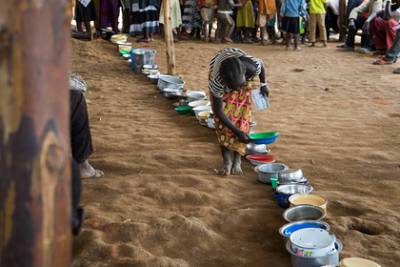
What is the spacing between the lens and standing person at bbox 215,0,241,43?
11.7 meters

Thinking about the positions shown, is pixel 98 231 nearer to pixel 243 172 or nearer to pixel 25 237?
pixel 243 172

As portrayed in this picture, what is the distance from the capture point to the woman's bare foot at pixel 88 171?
3.89 m

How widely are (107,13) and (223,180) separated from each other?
7.85 m

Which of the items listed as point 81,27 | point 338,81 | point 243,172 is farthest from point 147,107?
point 81,27

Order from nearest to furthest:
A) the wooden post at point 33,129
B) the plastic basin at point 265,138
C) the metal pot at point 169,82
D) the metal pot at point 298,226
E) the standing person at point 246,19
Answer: the wooden post at point 33,129 < the metal pot at point 298,226 < the plastic basin at point 265,138 < the metal pot at point 169,82 < the standing person at point 246,19

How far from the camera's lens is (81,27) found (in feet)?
37.8

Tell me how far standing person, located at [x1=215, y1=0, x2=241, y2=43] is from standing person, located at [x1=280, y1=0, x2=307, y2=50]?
4.23 ft

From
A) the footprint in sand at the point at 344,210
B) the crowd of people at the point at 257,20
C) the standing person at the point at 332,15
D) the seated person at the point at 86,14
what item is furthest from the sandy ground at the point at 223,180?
the standing person at the point at 332,15

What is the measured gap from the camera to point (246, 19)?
1197cm

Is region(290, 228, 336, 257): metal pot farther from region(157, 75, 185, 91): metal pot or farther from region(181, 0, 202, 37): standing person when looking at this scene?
region(181, 0, 202, 37): standing person

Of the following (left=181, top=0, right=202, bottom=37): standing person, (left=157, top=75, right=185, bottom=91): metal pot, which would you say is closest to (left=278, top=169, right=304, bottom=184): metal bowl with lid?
(left=157, top=75, right=185, bottom=91): metal pot

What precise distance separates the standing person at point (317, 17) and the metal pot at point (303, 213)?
27.9 ft

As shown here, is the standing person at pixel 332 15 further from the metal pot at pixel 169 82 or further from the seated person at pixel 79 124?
the seated person at pixel 79 124

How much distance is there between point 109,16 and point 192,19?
219 centimetres
